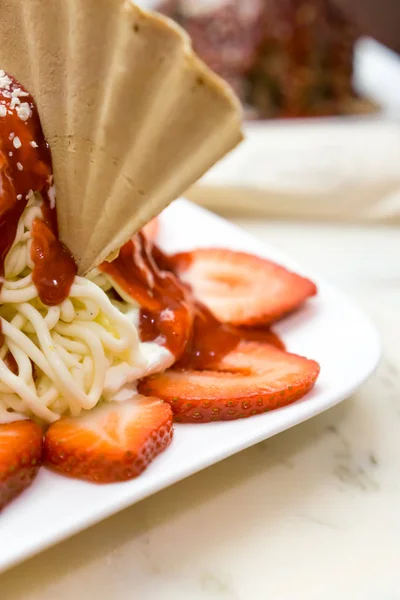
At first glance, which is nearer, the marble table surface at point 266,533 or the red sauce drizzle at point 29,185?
the marble table surface at point 266,533

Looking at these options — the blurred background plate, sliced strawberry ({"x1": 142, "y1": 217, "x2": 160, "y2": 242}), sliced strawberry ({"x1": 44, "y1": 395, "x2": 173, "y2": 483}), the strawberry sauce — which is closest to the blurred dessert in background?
the blurred background plate

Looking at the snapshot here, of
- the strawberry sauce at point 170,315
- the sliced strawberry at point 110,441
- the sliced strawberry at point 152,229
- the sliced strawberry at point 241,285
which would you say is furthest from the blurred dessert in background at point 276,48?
the sliced strawberry at point 110,441

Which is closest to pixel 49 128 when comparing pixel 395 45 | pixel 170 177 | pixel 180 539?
pixel 170 177

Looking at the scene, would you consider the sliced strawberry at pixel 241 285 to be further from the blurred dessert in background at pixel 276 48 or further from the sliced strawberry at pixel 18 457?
the blurred dessert in background at pixel 276 48

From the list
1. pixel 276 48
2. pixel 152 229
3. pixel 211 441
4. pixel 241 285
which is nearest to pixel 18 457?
pixel 211 441

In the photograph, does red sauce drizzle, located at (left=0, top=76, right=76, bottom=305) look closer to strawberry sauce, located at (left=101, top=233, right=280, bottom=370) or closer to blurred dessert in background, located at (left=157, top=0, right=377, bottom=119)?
strawberry sauce, located at (left=101, top=233, right=280, bottom=370)

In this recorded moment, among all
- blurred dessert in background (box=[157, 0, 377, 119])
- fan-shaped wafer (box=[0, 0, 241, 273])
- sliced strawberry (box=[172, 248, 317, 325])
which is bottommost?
blurred dessert in background (box=[157, 0, 377, 119])

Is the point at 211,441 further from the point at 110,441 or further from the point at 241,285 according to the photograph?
the point at 241,285
